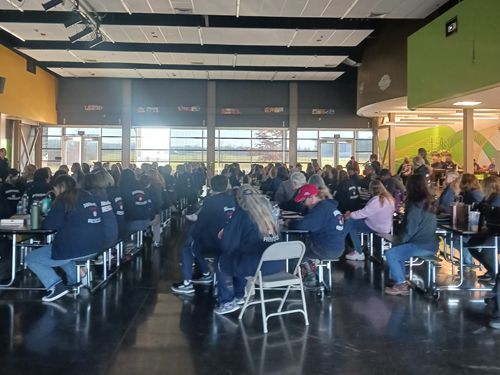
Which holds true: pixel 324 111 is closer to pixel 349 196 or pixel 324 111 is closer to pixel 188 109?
pixel 188 109

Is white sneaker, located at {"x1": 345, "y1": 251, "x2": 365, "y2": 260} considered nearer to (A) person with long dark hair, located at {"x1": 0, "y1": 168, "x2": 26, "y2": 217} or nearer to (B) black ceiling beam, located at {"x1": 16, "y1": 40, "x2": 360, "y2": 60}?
(A) person with long dark hair, located at {"x1": 0, "y1": 168, "x2": 26, "y2": 217}

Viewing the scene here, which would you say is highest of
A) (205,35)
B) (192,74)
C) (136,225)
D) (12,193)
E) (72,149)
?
(192,74)

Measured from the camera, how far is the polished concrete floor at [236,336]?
3213 millimetres

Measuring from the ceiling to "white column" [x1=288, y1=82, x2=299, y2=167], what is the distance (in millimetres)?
1467

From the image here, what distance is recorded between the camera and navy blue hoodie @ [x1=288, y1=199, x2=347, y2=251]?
4.79 metres

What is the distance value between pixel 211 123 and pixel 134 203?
11.7 metres

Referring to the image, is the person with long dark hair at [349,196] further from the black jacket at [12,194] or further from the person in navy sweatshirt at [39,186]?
the black jacket at [12,194]

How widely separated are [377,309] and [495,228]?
4.97 ft

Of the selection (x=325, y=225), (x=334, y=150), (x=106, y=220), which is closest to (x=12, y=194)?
(x=106, y=220)

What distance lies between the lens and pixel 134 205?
6680mm

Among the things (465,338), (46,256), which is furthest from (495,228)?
(46,256)

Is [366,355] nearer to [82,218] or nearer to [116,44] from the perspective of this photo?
[82,218]

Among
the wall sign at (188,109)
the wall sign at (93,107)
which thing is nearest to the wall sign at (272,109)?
the wall sign at (188,109)

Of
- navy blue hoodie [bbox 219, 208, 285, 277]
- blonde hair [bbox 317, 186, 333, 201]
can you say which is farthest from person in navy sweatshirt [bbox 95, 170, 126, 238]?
blonde hair [bbox 317, 186, 333, 201]
